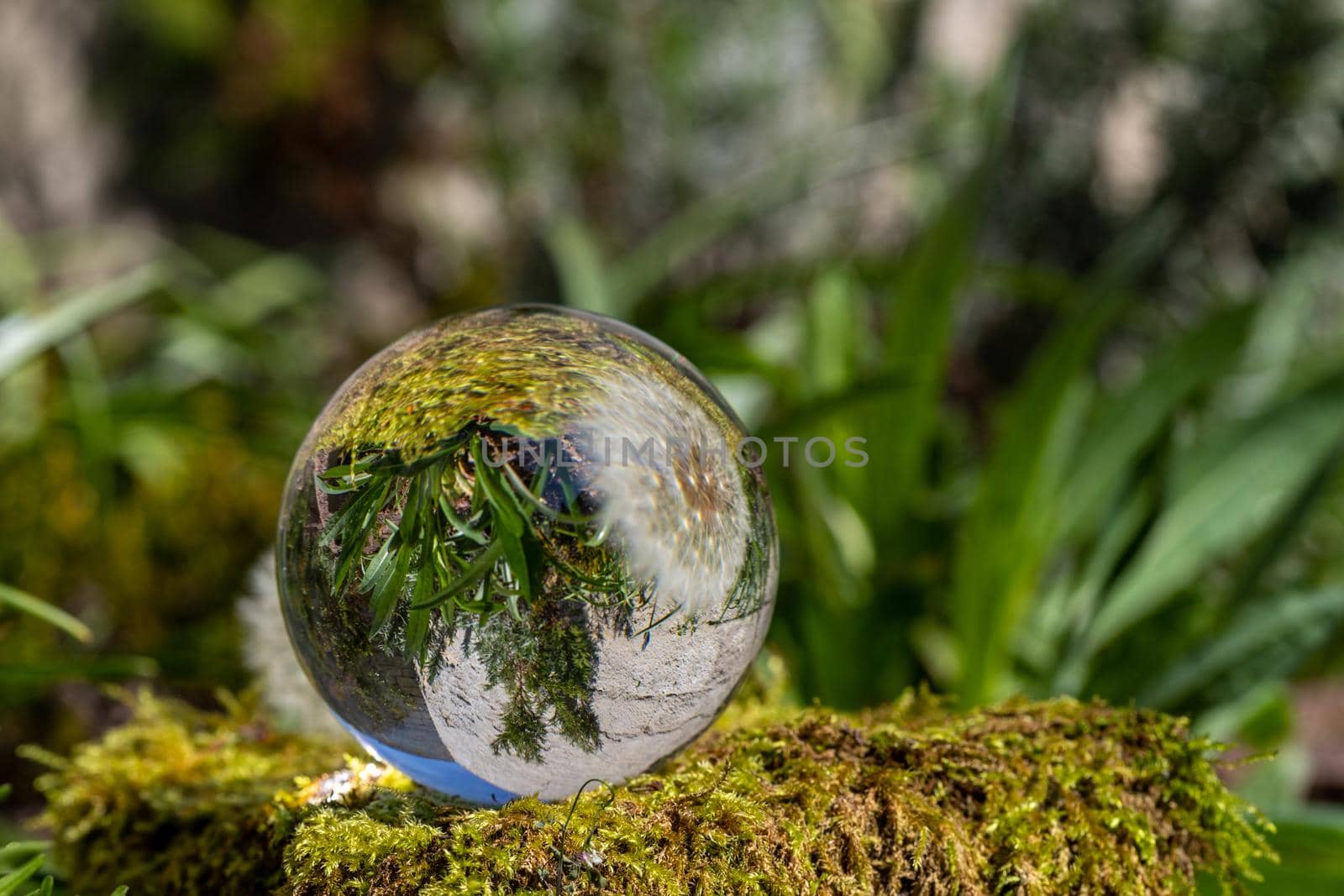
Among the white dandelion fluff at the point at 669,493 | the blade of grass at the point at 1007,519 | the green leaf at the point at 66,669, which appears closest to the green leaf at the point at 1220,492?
the blade of grass at the point at 1007,519

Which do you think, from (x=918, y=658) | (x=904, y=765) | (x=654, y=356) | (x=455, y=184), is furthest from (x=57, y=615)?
(x=455, y=184)

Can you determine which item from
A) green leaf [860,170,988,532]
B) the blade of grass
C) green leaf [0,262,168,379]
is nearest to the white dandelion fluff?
the blade of grass

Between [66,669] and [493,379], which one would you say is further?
[66,669]

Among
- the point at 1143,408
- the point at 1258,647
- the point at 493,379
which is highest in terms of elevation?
the point at 1143,408

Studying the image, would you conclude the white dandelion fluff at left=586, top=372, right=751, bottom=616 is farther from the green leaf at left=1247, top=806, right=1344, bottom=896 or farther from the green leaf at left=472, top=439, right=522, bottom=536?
the green leaf at left=1247, top=806, right=1344, bottom=896

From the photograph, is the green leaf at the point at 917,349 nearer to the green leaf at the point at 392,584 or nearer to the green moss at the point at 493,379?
the green moss at the point at 493,379

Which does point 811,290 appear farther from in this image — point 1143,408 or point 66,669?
point 66,669

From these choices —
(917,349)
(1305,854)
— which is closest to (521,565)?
(917,349)
